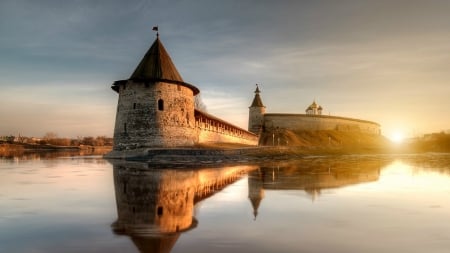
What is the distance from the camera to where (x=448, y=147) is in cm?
5553

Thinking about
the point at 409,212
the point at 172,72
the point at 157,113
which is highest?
the point at 172,72

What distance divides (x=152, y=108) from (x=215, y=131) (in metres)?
11.9

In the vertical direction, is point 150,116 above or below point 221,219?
above

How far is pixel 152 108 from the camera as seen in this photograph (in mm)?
25453

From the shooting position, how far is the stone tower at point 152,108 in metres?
25.4

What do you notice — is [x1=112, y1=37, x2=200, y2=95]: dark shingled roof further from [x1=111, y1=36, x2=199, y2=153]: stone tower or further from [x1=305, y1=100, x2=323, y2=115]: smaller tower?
[x1=305, y1=100, x2=323, y2=115]: smaller tower

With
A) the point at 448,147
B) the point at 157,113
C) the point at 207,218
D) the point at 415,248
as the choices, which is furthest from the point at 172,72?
the point at 448,147

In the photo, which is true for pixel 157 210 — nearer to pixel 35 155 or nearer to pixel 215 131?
pixel 215 131

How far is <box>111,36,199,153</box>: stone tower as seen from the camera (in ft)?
83.3

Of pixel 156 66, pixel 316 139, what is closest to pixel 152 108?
pixel 156 66

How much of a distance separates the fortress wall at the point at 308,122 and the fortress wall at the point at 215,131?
15.1 meters

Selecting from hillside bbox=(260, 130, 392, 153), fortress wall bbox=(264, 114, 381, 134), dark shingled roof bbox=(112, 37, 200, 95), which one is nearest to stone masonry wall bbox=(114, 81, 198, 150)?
dark shingled roof bbox=(112, 37, 200, 95)

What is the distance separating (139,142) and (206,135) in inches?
350

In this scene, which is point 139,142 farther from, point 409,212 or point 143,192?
point 409,212
